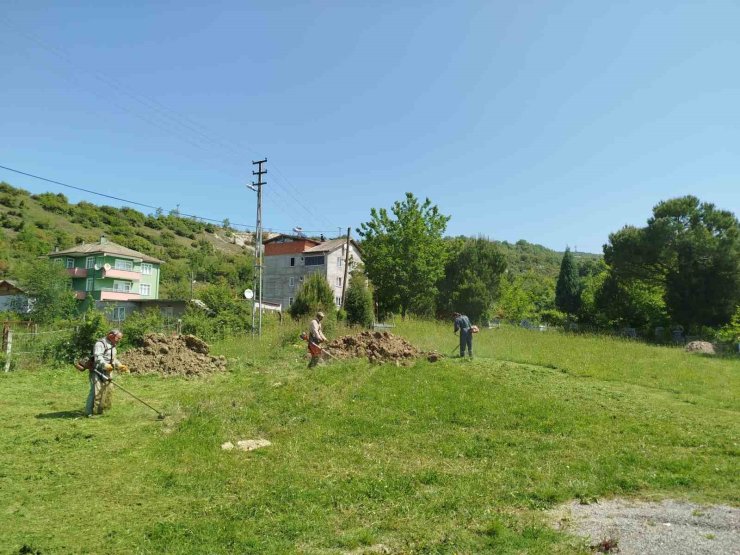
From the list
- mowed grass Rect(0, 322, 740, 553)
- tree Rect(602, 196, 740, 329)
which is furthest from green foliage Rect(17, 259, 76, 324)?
tree Rect(602, 196, 740, 329)

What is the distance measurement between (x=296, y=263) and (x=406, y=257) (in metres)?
→ 22.7

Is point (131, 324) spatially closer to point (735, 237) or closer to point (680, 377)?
point (680, 377)

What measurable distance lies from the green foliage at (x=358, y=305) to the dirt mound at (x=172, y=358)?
51.6ft

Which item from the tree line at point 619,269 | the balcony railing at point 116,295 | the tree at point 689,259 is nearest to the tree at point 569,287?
the tree line at point 619,269

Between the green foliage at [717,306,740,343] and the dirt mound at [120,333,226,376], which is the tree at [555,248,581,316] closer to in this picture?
the green foliage at [717,306,740,343]

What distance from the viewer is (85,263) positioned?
56.7m

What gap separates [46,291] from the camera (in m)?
45.2

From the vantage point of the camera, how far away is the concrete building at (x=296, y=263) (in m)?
58.7

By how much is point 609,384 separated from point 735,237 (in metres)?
31.0

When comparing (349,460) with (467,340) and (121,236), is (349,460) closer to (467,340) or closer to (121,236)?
(467,340)

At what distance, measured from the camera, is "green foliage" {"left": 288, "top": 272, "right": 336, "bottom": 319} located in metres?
30.8

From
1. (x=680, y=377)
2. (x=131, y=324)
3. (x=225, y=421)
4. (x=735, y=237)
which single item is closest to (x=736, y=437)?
(x=680, y=377)

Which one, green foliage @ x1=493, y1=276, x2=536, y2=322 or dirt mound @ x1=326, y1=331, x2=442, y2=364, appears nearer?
dirt mound @ x1=326, y1=331, x2=442, y2=364

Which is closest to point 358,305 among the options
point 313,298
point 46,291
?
point 313,298
